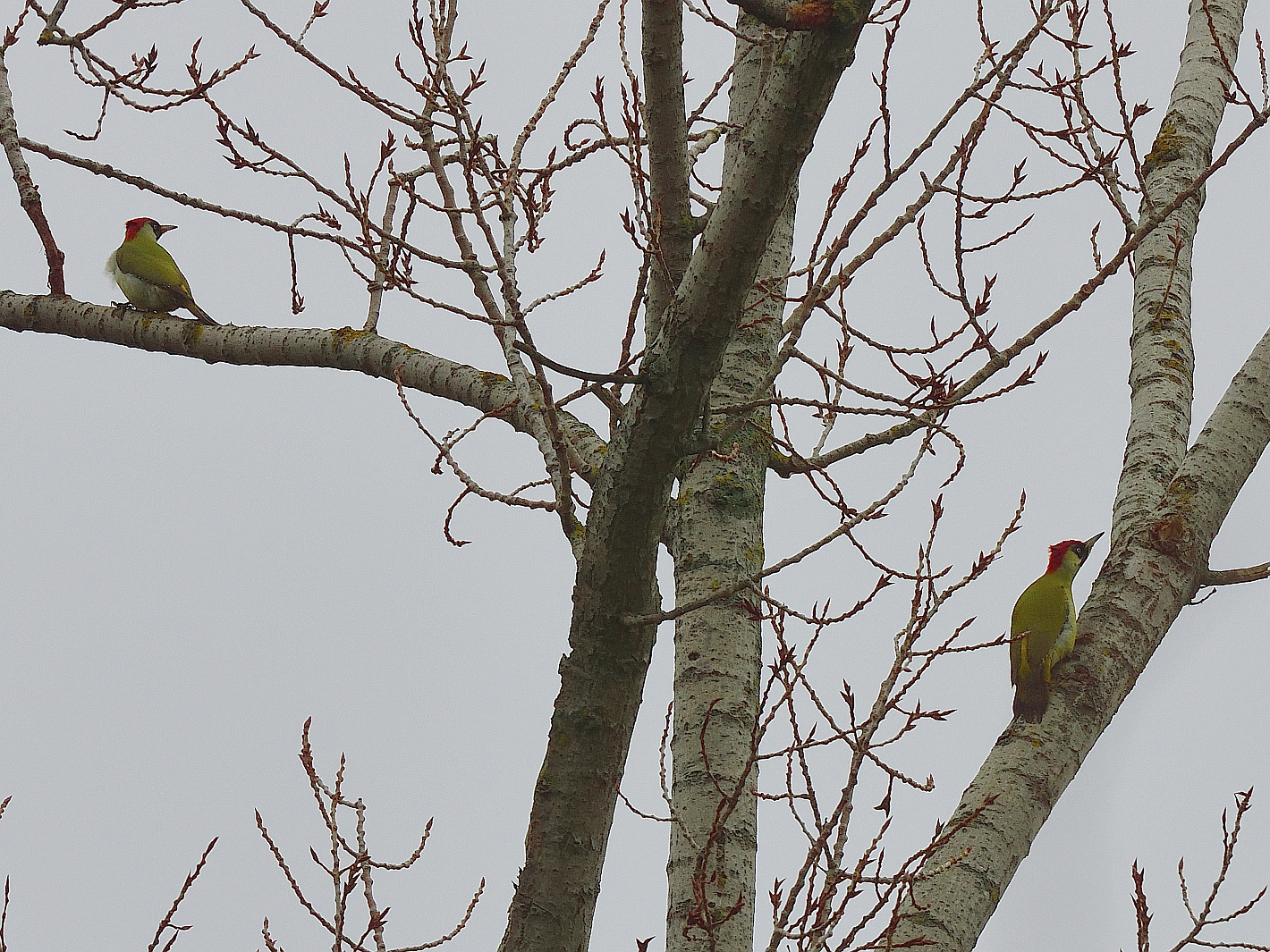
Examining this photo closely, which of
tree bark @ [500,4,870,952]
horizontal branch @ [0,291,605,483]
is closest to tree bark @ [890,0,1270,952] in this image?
tree bark @ [500,4,870,952]

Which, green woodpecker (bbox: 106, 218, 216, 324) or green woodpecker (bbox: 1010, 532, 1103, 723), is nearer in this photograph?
green woodpecker (bbox: 1010, 532, 1103, 723)

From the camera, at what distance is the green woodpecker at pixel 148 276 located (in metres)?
6.11

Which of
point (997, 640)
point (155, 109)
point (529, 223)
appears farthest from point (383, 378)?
point (997, 640)

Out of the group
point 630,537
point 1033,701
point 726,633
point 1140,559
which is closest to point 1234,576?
point 1140,559

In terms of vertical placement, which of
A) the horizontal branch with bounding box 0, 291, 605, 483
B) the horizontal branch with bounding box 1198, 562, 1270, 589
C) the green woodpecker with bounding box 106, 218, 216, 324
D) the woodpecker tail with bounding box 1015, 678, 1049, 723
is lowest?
the woodpecker tail with bounding box 1015, 678, 1049, 723

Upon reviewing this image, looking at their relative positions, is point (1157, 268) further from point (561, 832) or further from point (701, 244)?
point (561, 832)

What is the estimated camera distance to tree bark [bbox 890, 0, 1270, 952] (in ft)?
8.54

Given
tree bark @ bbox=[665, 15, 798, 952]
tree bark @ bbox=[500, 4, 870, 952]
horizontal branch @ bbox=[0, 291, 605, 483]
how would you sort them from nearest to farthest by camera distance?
tree bark @ bbox=[500, 4, 870, 952]
tree bark @ bbox=[665, 15, 798, 952]
horizontal branch @ bbox=[0, 291, 605, 483]

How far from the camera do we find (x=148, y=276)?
20.4 ft

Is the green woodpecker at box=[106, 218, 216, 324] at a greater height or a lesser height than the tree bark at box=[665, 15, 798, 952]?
greater

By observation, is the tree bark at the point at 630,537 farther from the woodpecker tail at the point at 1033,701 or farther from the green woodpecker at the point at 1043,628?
the woodpecker tail at the point at 1033,701

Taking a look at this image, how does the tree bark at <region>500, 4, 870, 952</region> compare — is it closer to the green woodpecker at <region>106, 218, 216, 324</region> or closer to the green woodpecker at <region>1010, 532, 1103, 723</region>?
the green woodpecker at <region>1010, 532, 1103, 723</region>

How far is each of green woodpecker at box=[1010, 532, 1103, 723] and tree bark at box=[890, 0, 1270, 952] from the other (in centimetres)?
7

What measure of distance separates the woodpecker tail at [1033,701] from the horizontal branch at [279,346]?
1246 millimetres
